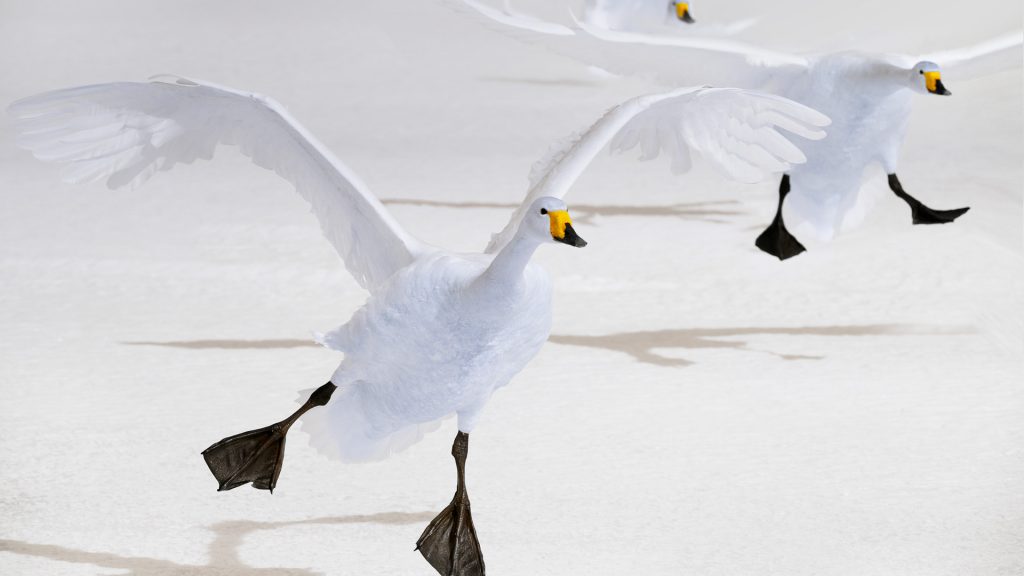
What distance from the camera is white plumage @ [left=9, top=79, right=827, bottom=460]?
2.26 metres

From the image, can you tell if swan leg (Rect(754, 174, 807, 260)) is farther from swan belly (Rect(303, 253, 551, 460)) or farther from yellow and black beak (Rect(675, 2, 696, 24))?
yellow and black beak (Rect(675, 2, 696, 24))

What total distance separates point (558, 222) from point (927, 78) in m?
1.58

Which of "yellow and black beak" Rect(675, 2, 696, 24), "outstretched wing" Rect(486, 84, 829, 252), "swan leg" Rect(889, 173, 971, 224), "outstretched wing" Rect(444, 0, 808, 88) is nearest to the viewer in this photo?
"outstretched wing" Rect(486, 84, 829, 252)

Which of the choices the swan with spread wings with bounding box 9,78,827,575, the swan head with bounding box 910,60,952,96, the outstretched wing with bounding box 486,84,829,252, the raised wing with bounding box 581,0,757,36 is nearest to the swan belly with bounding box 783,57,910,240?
the swan head with bounding box 910,60,952,96

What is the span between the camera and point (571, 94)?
25.1 ft

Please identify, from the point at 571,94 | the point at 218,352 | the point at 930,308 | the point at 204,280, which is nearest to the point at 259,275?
the point at 204,280

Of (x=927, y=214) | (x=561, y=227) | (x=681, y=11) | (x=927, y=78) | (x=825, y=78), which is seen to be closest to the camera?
(x=561, y=227)

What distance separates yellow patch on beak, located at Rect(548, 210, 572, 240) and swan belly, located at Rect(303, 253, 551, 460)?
14cm

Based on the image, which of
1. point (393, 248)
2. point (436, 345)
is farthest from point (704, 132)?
point (436, 345)

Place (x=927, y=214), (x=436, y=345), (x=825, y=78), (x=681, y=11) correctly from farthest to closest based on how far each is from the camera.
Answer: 1. (x=681, y=11)
2. (x=927, y=214)
3. (x=825, y=78)
4. (x=436, y=345)

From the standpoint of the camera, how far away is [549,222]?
6.97 feet

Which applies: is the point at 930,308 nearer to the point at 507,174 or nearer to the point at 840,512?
the point at 840,512

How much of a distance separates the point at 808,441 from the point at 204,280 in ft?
6.09

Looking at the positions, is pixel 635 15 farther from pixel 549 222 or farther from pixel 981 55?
pixel 549 222
